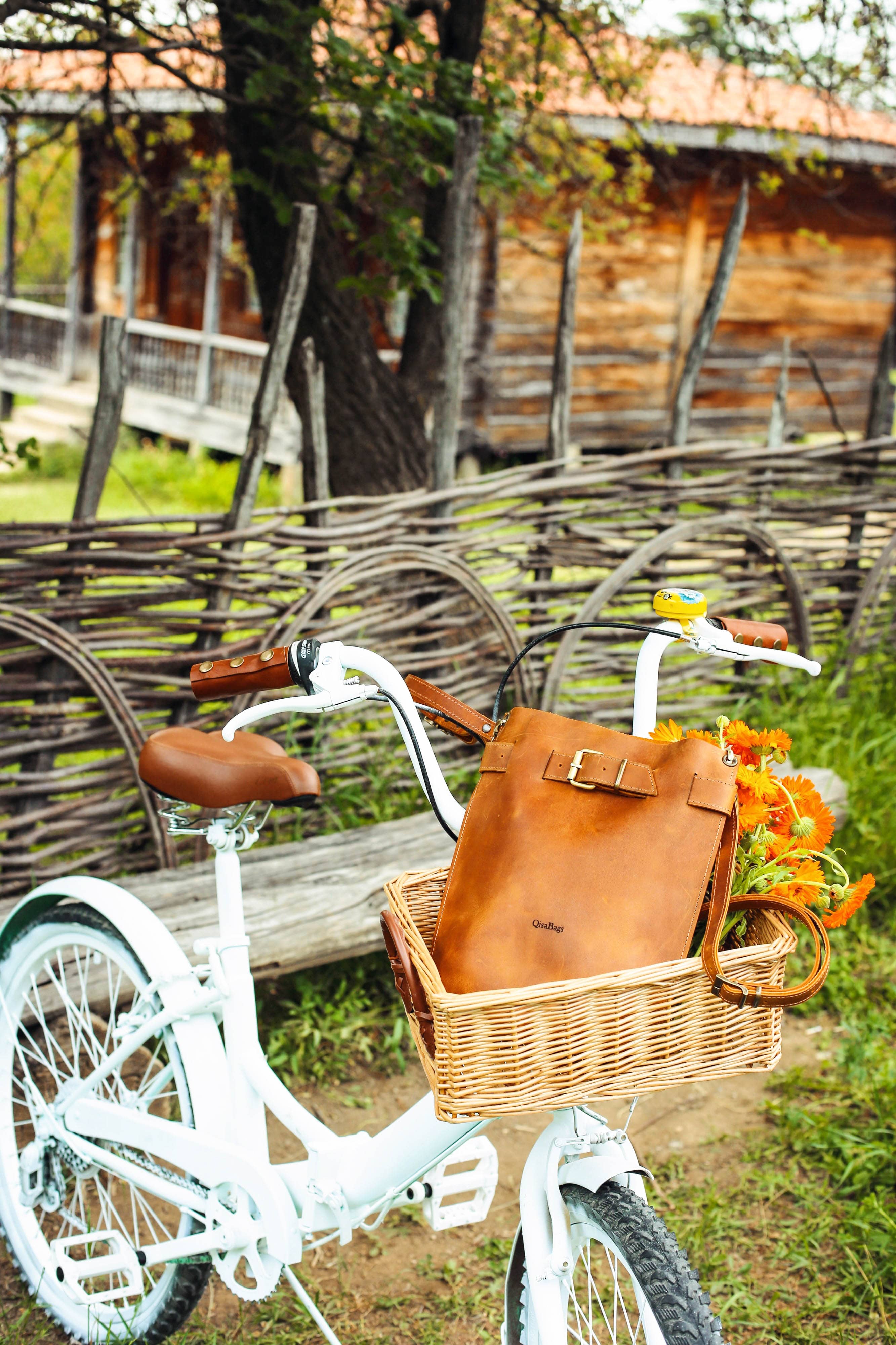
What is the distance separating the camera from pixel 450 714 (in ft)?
4.94

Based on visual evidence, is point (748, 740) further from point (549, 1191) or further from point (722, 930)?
point (549, 1191)

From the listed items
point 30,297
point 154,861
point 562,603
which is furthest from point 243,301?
point 154,861

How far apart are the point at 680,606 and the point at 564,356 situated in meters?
2.40

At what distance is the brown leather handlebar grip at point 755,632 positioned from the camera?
149 centimetres

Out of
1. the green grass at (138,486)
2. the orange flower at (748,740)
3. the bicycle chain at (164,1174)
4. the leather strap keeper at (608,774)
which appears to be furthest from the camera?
the green grass at (138,486)

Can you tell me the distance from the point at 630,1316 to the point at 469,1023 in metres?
1.34

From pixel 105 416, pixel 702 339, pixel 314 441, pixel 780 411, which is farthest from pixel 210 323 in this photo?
pixel 105 416

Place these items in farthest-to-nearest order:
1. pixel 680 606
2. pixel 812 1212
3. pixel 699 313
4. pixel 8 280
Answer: pixel 8 280 < pixel 699 313 < pixel 812 1212 < pixel 680 606

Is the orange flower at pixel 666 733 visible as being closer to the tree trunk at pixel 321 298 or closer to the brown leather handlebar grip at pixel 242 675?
the brown leather handlebar grip at pixel 242 675

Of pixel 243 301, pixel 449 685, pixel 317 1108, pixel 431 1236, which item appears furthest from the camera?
pixel 243 301

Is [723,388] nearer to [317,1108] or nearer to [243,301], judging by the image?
[243,301]

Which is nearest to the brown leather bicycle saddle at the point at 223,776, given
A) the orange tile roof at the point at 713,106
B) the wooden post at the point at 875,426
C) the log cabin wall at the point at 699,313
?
the wooden post at the point at 875,426

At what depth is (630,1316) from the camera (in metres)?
2.19

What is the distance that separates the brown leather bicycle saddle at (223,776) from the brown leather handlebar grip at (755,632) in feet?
2.05
